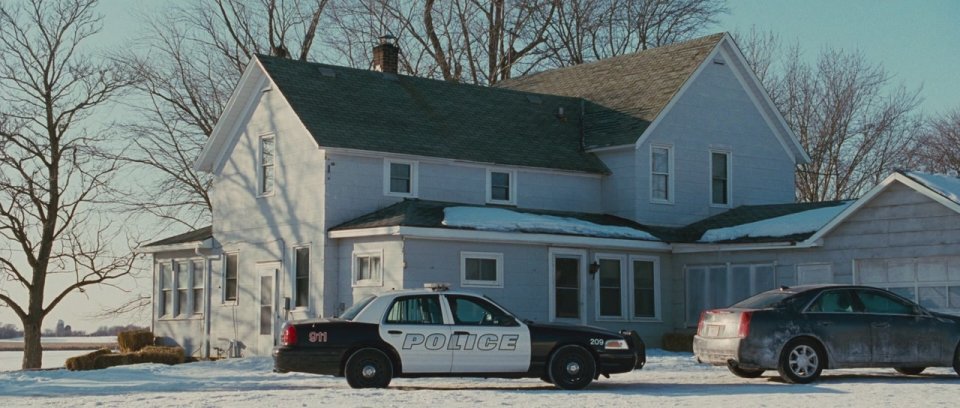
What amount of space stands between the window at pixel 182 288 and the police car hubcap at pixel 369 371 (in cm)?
1670

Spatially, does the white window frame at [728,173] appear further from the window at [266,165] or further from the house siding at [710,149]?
the window at [266,165]

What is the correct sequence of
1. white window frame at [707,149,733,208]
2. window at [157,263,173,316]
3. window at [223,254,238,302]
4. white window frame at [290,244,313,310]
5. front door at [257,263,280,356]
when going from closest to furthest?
white window frame at [290,244,313,310] < front door at [257,263,280,356] < window at [223,254,238,302] < white window frame at [707,149,733,208] < window at [157,263,173,316]

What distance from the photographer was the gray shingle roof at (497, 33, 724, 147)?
34.5 metres

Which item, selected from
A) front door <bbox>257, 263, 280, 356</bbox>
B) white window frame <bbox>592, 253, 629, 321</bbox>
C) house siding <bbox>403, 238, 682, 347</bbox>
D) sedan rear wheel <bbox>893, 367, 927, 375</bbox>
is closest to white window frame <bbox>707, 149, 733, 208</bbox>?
house siding <bbox>403, 238, 682, 347</bbox>

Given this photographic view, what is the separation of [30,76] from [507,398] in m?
25.1

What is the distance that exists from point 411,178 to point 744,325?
1245cm

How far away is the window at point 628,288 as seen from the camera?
31875 millimetres

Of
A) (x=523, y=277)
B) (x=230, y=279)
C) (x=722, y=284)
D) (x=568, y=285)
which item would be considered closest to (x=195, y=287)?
(x=230, y=279)

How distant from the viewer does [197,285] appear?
3484 cm

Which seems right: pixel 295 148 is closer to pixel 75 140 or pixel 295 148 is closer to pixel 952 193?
pixel 75 140

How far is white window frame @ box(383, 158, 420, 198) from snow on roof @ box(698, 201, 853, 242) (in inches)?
269

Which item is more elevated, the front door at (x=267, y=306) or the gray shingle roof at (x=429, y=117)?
the gray shingle roof at (x=429, y=117)

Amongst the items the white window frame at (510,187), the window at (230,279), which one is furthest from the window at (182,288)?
the white window frame at (510,187)

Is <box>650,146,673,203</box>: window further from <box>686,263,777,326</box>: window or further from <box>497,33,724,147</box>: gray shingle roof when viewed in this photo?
<box>686,263,777,326</box>: window
